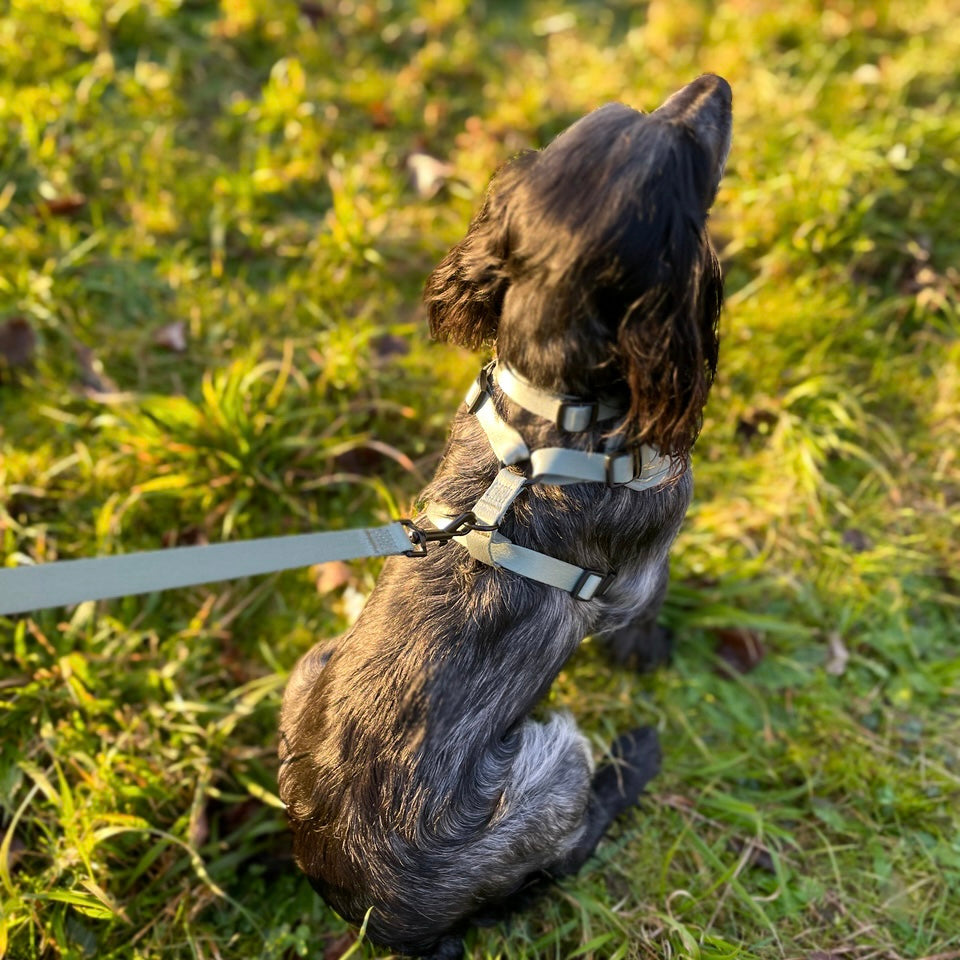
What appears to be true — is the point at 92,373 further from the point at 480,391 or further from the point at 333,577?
the point at 480,391

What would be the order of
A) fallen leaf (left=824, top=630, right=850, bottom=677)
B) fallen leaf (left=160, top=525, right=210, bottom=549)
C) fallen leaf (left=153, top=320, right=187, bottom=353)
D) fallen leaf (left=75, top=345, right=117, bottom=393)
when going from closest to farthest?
fallen leaf (left=824, top=630, right=850, bottom=677) → fallen leaf (left=160, top=525, right=210, bottom=549) → fallen leaf (left=75, top=345, right=117, bottom=393) → fallen leaf (left=153, top=320, right=187, bottom=353)

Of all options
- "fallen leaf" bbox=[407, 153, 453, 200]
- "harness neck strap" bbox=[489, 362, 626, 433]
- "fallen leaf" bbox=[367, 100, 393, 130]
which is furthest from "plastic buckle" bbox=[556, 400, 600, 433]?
"fallen leaf" bbox=[367, 100, 393, 130]

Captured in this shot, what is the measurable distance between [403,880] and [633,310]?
1730 millimetres

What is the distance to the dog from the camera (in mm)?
2010

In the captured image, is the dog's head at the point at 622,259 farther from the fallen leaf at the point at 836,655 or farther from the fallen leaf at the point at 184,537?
the fallen leaf at the point at 184,537

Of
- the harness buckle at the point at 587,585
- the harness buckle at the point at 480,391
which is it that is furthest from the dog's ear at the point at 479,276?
the harness buckle at the point at 587,585

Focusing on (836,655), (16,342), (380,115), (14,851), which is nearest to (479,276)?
(836,655)

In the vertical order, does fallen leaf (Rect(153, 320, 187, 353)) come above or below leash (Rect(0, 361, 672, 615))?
below

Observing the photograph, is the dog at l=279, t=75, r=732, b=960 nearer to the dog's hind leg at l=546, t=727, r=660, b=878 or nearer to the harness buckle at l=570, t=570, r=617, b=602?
the harness buckle at l=570, t=570, r=617, b=602

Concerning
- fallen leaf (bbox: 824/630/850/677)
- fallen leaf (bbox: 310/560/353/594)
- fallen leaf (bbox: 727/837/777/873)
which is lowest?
fallen leaf (bbox: 727/837/777/873)

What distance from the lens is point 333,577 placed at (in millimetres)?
3473

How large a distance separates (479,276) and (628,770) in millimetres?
1983

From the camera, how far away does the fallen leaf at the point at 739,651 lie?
340cm

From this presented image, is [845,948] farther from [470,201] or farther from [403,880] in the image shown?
[470,201]
